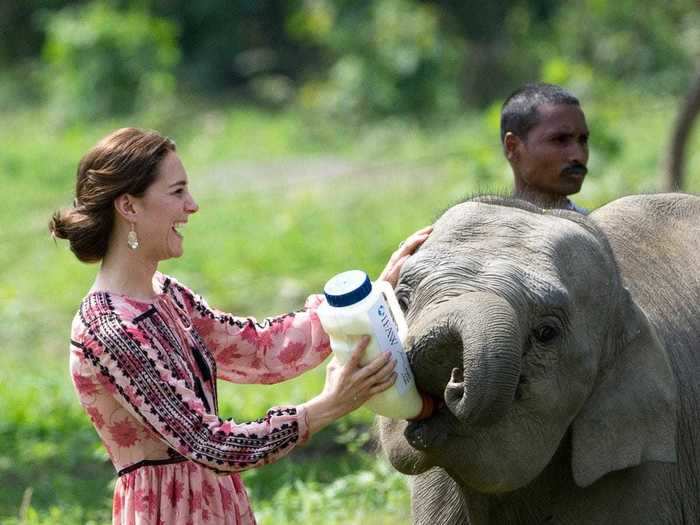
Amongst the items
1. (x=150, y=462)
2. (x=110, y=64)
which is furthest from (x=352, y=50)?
(x=150, y=462)

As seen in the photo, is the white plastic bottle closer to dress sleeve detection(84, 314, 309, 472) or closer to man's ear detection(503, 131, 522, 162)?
dress sleeve detection(84, 314, 309, 472)

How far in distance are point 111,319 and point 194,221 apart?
33.1 feet

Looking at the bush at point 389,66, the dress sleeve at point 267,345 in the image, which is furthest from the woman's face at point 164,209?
the bush at point 389,66

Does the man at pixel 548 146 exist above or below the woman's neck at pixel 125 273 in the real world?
above

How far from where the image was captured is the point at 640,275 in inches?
154

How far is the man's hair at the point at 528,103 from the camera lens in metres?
4.62

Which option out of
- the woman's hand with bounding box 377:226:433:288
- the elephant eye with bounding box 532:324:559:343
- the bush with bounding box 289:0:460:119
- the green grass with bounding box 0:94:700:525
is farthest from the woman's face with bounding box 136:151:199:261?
the bush with bounding box 289:0:460:119

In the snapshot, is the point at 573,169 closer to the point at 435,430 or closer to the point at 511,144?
the point at 511,144

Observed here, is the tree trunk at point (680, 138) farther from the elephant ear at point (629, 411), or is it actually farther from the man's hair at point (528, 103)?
the elephant ear at point (629, 411)

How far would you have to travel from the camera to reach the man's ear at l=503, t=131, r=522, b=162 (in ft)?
15.3

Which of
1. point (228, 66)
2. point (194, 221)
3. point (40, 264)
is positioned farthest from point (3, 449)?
point (228, 66)

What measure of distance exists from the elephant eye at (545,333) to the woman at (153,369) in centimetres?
37

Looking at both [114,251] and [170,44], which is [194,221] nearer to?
[170,44]

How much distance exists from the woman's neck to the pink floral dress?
4cm
